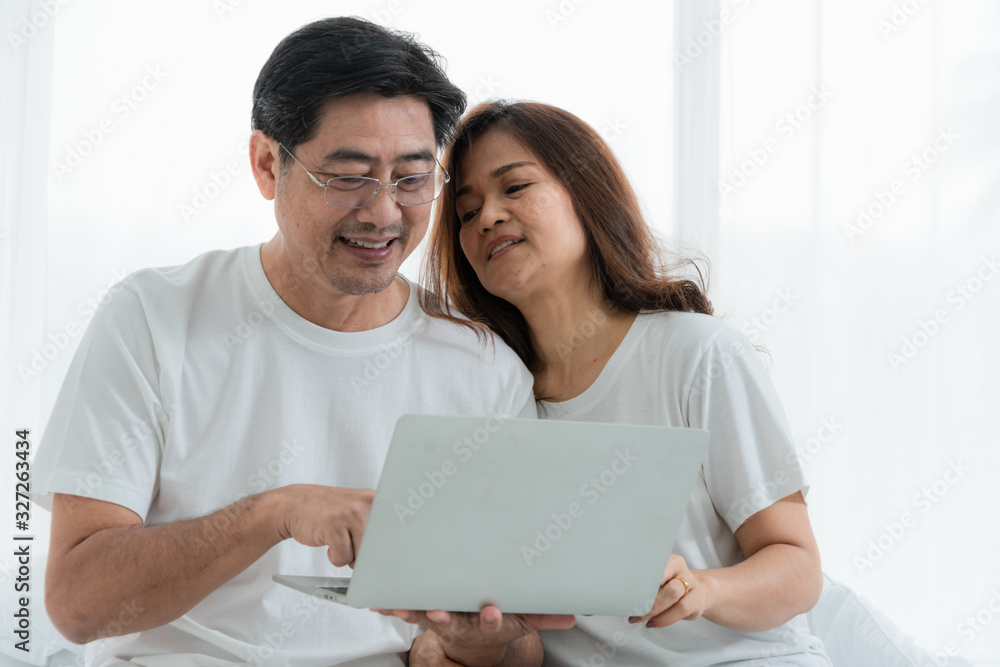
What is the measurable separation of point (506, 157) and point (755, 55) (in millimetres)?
1479

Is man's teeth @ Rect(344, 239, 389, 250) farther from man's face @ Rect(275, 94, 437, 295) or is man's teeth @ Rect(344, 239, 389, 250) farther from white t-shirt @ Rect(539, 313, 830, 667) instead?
white t-shirt @ Rect(539, 313, 830, 667)

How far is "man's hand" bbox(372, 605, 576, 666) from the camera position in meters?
0.99

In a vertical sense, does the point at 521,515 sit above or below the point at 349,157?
below

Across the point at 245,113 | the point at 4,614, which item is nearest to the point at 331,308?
the point at 4,614

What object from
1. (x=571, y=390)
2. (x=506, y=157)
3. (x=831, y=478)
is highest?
(x=506, y=157)

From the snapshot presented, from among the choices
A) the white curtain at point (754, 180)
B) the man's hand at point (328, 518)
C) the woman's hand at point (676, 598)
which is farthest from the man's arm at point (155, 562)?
the white curtain at point (754, 180)

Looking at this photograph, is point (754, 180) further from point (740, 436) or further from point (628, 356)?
point (740, 436)

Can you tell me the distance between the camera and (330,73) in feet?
4.36

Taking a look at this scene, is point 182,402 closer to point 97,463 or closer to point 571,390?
point 97,463

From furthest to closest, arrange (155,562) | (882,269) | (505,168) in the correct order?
1. (882,269)
2. (505,168)
3. (155,562)

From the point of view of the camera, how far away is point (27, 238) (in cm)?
235

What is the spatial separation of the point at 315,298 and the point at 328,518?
53 cm

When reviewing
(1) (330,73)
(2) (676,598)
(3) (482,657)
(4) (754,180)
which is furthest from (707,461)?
(4) (754,180)

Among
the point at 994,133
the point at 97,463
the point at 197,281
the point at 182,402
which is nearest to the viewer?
the point at 97,463
